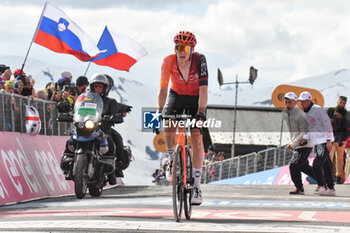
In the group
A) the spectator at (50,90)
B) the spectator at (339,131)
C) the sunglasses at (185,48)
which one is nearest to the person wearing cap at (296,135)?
the spectator at (339,131)

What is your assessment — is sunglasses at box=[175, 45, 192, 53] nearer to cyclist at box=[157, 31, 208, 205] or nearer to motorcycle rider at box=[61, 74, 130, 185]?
cyclist at box=[157, 31, 208, 205]

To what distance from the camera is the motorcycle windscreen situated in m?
12.4

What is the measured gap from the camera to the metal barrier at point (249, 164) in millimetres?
26953

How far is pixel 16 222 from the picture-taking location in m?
8.35

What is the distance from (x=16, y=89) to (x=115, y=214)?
6079mm

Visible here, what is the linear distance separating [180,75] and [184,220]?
174 centimetres

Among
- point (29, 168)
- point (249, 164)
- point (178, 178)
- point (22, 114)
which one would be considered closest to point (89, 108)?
point (29, 168)

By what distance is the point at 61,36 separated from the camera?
17781 mm

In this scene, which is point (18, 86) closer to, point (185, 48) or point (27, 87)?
point (27, 87)

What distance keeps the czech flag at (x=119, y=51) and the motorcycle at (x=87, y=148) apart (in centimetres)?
751

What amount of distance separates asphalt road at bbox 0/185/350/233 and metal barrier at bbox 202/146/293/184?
45.8ft

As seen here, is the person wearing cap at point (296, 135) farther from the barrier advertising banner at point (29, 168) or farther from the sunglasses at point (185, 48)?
the sunglasses at point (185, 48)

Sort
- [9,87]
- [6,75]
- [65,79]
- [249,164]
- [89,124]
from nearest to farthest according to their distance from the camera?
1. [89,124]
2. [9,87]
3. [6,75]
4. [65,79]
5. [249,164]

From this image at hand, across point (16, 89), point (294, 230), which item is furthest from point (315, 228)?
point (16, 89)
